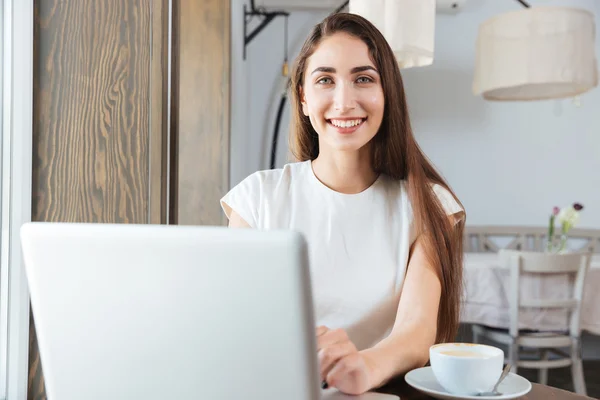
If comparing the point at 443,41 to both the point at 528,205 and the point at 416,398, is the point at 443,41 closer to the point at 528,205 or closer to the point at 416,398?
the point at 528,205

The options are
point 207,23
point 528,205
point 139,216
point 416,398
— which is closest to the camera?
point 416,398

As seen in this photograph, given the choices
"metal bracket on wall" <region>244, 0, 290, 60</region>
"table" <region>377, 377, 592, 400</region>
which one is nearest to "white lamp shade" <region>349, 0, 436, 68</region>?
"table" <region>377, 377, 592, 400</region>

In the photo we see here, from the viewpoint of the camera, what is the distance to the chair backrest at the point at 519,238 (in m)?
4.40

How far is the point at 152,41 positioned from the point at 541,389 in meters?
1.17

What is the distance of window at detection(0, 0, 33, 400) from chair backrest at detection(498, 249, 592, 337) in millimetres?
2287

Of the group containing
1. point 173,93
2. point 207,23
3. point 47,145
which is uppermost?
point 207,23

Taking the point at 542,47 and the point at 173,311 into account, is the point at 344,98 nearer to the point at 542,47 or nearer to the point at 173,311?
the point at 173,311

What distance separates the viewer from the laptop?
47cm

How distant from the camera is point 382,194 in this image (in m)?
1.19

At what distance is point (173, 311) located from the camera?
51 centimetres

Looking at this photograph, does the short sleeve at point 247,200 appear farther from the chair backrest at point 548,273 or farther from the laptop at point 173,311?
the chair backrest at point 548,273

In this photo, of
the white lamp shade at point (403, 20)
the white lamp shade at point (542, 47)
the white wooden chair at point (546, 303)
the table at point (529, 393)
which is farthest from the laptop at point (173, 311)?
the white lamp shade at point (542, 47)

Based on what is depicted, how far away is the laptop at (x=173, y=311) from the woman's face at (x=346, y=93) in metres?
0.65

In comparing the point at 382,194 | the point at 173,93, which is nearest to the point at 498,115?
the point at 173,93
